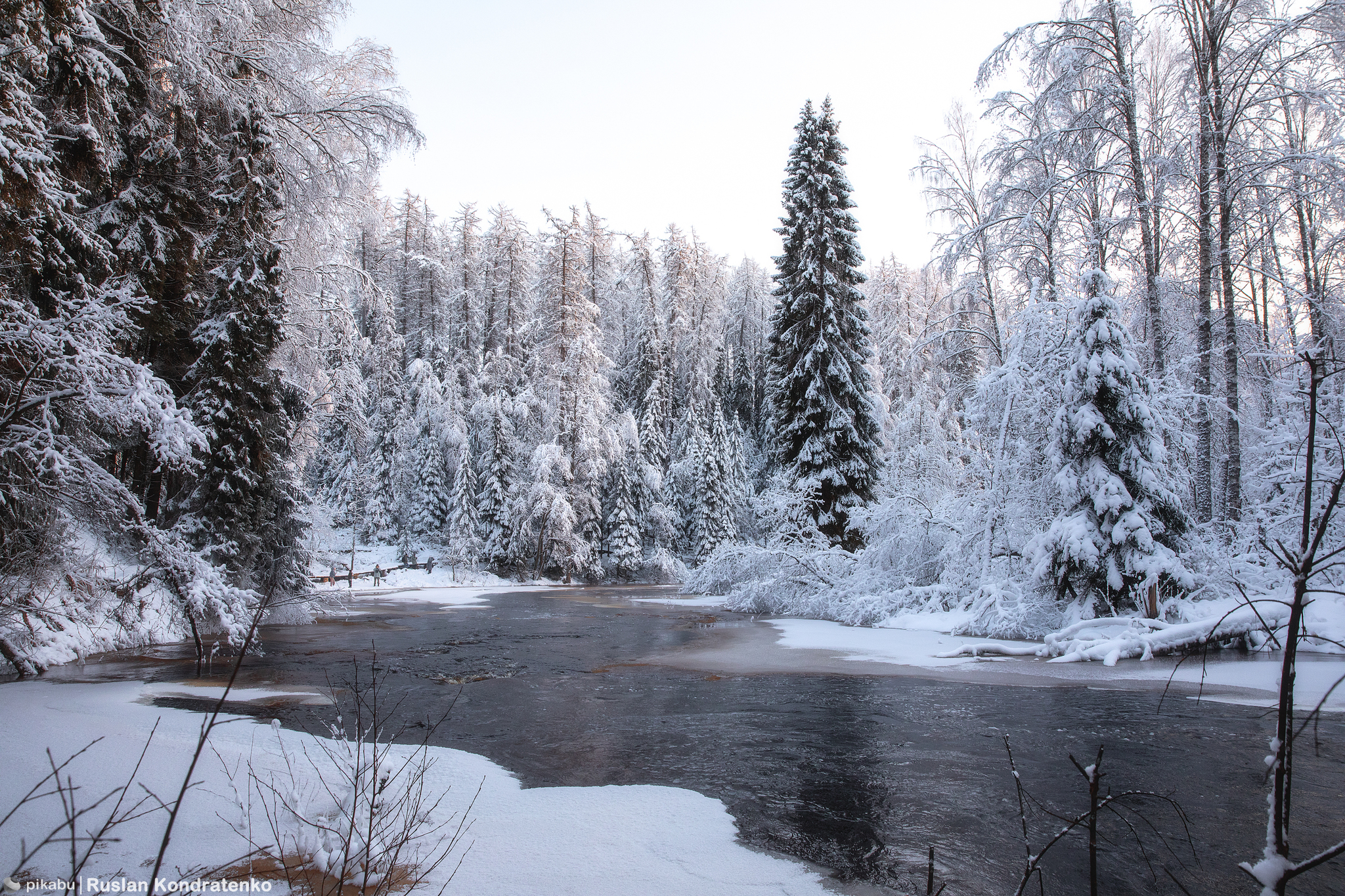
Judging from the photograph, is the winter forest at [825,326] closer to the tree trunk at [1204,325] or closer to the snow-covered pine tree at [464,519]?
the tree trunk at [1204,325]

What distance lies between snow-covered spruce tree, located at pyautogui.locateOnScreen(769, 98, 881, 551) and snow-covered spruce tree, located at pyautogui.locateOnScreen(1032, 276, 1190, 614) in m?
7.88

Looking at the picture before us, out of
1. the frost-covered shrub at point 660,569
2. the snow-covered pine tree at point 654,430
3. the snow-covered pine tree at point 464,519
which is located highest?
the snow-covered pine tree at point 654,430

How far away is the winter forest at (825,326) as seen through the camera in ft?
27.5

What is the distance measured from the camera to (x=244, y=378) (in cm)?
1225

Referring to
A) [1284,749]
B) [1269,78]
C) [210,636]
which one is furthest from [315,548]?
[1269,78]

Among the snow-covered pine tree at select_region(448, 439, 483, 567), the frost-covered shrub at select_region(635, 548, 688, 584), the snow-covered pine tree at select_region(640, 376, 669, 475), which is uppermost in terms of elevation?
the snow-covered pine tree at select_region(640, 376, 669, 475)

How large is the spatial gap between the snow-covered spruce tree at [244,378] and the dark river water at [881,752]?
2.10 m

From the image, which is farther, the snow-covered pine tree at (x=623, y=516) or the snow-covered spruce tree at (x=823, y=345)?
the snow-covered pine tree at (x=623, y=516)

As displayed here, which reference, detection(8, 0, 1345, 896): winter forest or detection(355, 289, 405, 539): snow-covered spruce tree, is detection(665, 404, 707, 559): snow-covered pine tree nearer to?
detection(8, 0, 1345, 896): winter forest

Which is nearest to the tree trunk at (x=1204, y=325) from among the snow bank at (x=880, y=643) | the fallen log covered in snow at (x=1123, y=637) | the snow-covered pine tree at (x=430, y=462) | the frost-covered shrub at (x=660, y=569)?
the fallen log covered in snow at (x=1123, y=637)

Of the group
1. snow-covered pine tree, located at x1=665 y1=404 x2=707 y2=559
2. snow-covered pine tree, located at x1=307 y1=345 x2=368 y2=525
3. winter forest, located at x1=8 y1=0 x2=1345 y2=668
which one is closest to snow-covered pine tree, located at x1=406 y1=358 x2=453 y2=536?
snow-covered pine tree, located at x1=307 y1=345 x2=368 y2=525

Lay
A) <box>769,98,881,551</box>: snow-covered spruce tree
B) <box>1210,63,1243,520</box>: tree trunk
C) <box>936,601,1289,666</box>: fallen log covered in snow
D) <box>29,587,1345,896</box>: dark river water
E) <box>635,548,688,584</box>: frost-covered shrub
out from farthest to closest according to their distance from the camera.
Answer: <box>635,548,688,584</box>: frost-covered shrub, <box>769,98,881,551</box>: snow-covered spruce tree, <box>1210,63,1243,520</box>: tree trunk, <box>936,601,1289,666</box>: fallen log covered in snow, <box>29,587,1345,896</box>: dark river water

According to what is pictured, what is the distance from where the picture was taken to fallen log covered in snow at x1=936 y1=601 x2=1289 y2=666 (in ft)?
30.5

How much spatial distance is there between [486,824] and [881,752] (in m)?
3.28
